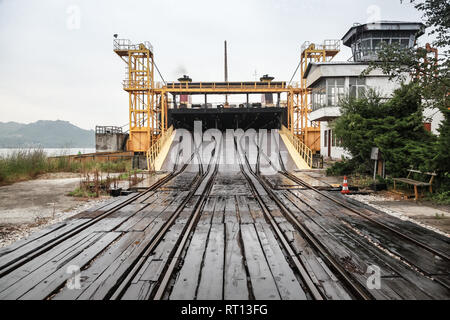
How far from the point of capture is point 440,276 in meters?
3.62

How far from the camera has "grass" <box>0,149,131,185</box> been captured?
42.3ft

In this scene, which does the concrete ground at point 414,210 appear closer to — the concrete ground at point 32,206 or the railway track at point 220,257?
the railway track at point 220,257

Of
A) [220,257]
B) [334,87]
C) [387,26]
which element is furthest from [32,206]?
[387,26]

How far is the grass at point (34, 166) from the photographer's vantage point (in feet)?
42.3

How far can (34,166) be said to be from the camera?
14555 millimetres

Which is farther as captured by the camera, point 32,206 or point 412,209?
point 32,206

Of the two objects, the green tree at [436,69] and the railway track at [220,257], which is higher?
the green tree at [436,69]

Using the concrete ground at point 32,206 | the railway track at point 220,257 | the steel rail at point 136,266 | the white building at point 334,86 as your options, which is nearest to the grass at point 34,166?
the concrete ground at point 32,206

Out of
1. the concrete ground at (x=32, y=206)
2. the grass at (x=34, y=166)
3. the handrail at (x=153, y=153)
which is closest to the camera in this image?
the concrete ground at (x=32, y=206)

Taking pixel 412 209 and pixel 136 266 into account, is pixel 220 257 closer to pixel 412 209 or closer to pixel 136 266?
pixel 136 266

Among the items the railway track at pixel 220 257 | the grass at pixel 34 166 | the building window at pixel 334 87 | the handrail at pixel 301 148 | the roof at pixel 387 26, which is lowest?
the railway track at pixel 220 257

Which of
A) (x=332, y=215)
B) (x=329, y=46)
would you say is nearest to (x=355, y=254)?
(x=332, y=215)

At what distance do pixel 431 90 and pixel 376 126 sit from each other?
3.28 meters

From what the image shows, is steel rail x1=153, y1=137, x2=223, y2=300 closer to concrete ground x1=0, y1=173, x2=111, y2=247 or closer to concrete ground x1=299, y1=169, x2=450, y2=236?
concrete ground x1=0, y1=173, x2=111, y2=247
